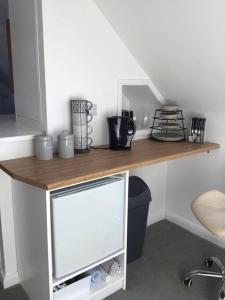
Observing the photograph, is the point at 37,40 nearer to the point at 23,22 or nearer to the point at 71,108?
the point at 23,22

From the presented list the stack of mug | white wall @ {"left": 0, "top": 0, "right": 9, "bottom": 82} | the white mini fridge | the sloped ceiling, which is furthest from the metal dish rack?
white wall @ {"left": 0, "top": 0, "right": 9, "bottom": 82}

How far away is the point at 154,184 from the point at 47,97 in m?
1.34

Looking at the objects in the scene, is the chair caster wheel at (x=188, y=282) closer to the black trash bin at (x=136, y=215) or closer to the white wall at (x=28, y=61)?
the black trash bin at (x=136, y=215)

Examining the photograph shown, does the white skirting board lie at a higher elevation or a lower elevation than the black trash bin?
lower

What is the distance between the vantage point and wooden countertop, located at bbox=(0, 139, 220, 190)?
4.51 feet

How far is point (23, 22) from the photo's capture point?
187 cm

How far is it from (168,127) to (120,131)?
587mm

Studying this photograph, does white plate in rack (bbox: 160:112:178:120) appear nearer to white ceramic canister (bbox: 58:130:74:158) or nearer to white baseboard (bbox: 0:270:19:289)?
white ceramic canister (bbox: 58:130:74:158)

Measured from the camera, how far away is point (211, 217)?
5.63 ft

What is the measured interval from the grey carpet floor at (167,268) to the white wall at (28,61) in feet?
3.87

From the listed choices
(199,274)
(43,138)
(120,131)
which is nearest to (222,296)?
(199,274)

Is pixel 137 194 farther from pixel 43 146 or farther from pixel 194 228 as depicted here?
pixel 194 228

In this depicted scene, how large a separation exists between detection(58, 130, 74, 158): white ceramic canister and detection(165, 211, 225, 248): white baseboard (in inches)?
54.7

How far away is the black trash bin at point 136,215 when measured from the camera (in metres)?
1.95
